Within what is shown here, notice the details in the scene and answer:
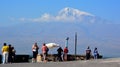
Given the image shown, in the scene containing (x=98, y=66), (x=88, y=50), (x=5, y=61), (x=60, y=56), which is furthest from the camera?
(x=88, y=50)

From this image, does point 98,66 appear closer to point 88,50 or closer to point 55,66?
point 55,66

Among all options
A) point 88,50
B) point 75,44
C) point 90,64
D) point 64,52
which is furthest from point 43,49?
point 75,44

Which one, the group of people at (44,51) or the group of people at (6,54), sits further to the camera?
the group of people at (44,51)

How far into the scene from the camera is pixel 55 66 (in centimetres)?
2808

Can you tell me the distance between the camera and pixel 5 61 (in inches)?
1300

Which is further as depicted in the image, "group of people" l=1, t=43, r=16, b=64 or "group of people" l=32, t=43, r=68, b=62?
"group of people" l=32, t=43, r=68, b=62

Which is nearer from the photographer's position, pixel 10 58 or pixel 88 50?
pixel 10 58

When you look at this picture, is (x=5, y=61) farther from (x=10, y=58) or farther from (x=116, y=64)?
(x=116, y=64)

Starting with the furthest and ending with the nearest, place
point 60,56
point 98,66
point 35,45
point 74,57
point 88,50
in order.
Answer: point 74,57 → point 88,50 → point 60,56 → point 35,45 → point 98,66

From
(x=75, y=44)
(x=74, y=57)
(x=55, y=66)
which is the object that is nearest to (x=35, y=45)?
(x=55, y=66)

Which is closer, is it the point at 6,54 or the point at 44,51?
the point at 6,54

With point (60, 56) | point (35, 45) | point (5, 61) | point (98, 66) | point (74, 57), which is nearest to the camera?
point (98, 66)

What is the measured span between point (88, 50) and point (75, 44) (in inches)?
648

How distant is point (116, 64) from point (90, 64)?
61.4 inches
